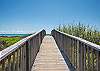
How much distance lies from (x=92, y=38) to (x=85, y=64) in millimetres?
10478

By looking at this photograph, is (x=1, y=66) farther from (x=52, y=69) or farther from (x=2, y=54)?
(x=52, y=69)

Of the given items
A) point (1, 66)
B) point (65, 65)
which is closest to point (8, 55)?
point (1, 66)

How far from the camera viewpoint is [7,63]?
10.9 ft

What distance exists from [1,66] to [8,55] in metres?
0.42

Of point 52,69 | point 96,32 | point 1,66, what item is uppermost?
point 96,32

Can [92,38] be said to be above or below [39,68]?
above

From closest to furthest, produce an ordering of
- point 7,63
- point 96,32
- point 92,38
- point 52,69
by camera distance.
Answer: point 7,63 < point 52,69 < point 92,38 < point 96,32

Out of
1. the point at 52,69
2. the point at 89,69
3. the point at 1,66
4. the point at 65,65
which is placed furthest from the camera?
the point at 65,65

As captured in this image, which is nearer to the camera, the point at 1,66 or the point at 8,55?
the point at 1,66

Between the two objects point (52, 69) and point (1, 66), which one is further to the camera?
point (52, 69)

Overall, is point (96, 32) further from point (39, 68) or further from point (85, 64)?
point (85, 64)

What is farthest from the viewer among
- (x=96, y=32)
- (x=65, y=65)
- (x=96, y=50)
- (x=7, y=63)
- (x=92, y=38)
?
(x=96, y=32)

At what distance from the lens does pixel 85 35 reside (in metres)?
15.8

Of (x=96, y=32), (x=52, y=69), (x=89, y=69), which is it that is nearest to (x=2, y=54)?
(x=89, y=69)
